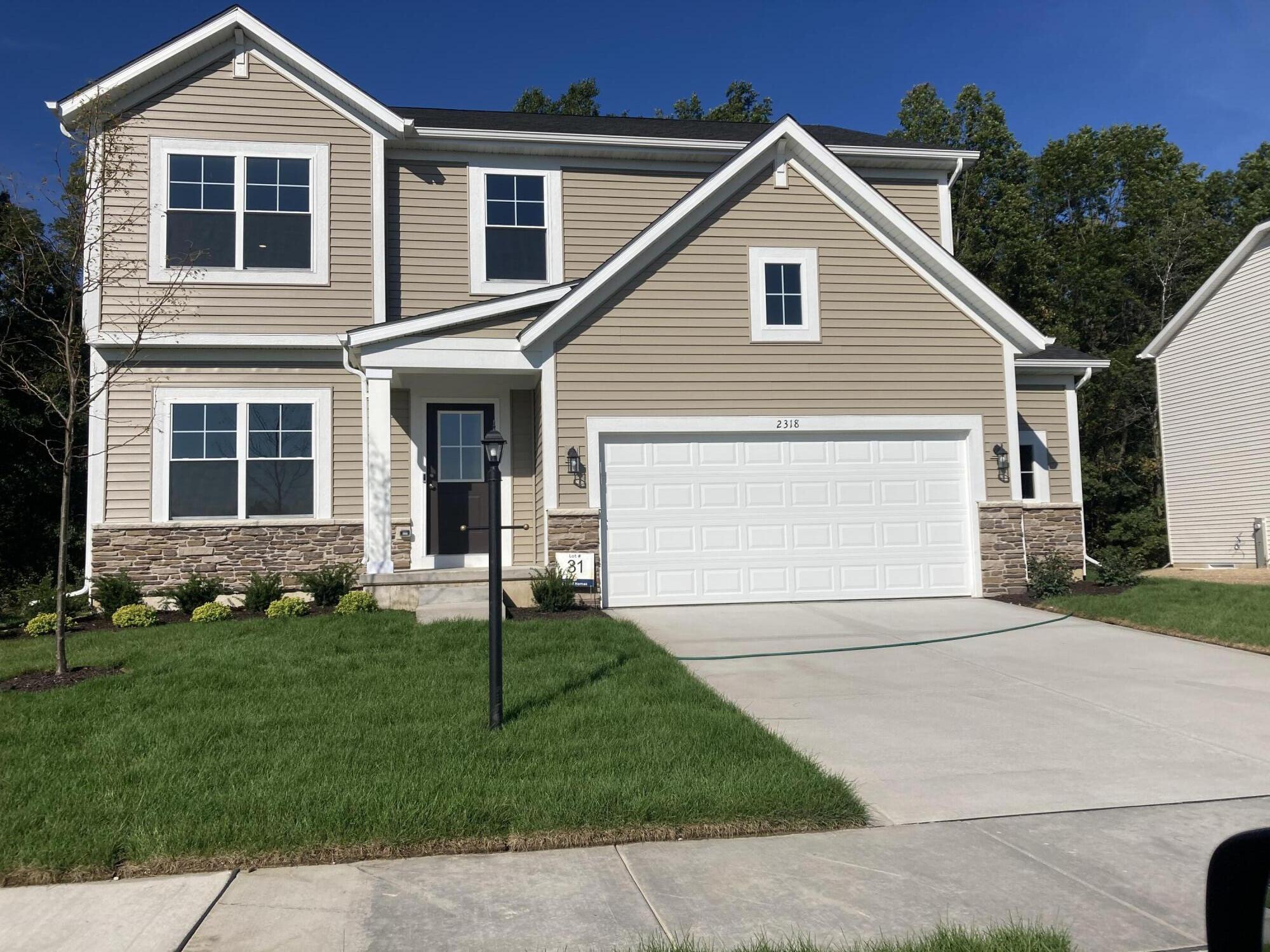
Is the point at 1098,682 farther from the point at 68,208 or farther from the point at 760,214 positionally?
the point at 68,208

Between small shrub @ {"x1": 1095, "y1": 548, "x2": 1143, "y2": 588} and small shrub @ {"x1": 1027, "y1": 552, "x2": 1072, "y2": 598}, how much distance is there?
0.49 metres

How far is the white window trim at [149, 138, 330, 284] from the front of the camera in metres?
13.0

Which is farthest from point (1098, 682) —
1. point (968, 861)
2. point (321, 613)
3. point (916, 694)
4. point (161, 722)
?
point (321, 613)

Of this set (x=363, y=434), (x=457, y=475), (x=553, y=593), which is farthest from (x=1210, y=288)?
(x=363, y=434)

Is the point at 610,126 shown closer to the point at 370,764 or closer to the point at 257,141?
the point at 257,141

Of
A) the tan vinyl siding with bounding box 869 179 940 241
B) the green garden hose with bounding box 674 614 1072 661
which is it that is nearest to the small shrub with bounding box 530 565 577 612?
the green garden hose with bounding box 674 614 1072 661

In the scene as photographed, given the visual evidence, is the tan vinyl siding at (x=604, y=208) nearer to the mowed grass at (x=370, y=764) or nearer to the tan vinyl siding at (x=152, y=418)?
the tan vinyl siding at (x=152, y=418)

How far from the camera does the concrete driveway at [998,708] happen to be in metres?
5.30

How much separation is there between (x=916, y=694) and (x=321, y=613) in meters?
7.15

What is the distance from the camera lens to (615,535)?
40.4 ft

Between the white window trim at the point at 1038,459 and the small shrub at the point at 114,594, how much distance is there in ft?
43.6

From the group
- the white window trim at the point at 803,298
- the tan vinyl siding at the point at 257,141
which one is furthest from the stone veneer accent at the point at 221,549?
the white window trim at the point at 803,298

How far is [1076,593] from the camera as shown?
41.3ft

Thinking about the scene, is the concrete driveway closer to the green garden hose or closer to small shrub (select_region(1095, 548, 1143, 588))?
the green garden hose
